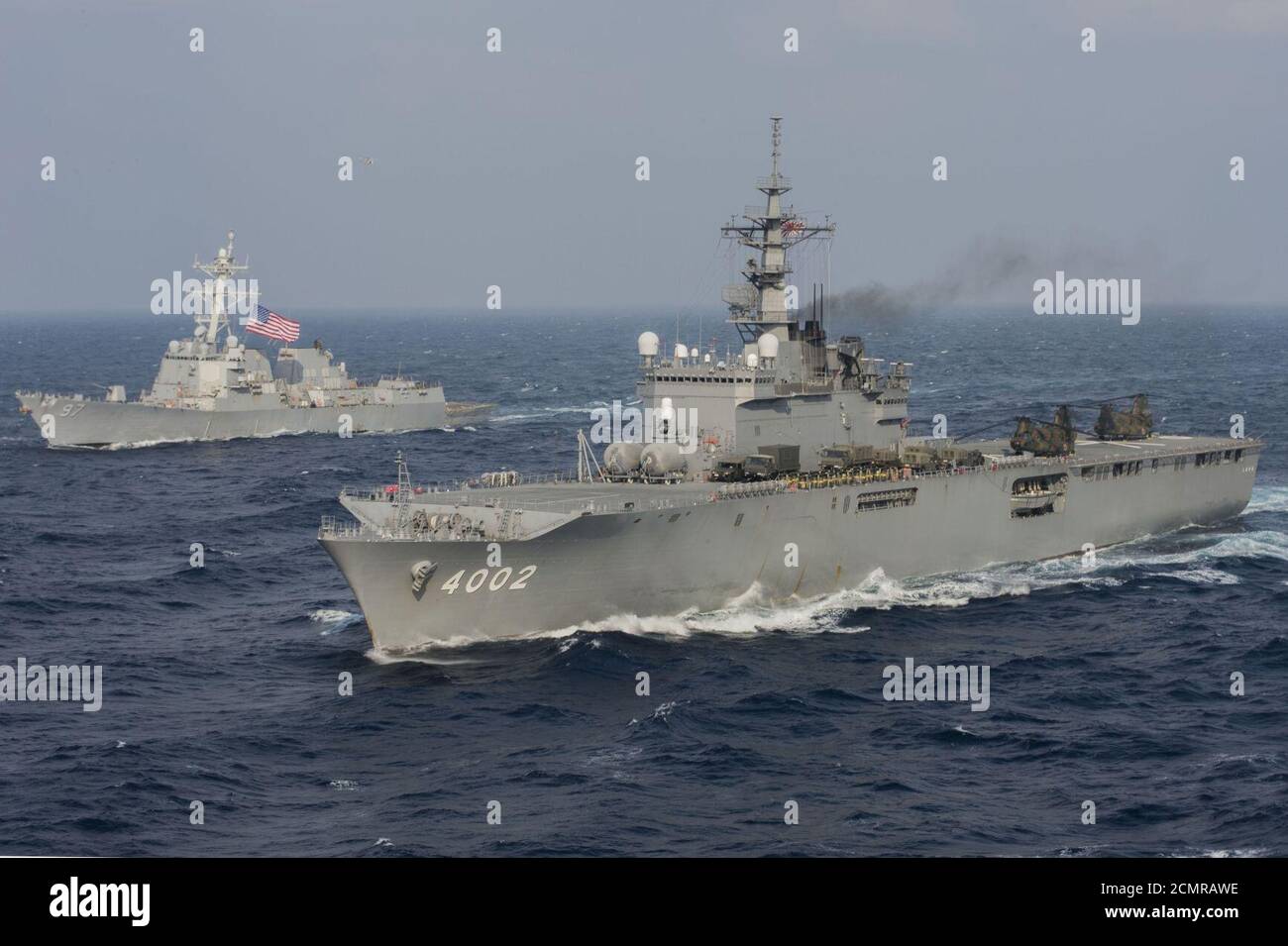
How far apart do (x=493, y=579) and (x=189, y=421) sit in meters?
55.1

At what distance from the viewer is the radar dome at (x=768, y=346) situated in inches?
1724

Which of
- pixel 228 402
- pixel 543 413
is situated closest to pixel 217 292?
pixel 228 402

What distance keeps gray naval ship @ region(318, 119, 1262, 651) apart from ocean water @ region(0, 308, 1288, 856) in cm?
91

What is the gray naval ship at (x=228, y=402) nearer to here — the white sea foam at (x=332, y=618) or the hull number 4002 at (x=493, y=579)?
the white sea foam at (x=332, y=618)

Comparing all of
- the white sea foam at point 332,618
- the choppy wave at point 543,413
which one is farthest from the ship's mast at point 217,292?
the white sea foam at point 332,618

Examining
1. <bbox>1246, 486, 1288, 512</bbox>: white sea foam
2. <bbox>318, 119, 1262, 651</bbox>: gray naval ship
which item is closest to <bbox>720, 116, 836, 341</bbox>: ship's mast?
<bbox>318, 119, 1262, 651</bbox>: gray naval ship

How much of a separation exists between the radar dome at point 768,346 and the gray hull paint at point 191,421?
4973 cm

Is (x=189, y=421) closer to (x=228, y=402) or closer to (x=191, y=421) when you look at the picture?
(x=191, y=421)

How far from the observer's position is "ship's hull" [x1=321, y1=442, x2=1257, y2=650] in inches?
1334

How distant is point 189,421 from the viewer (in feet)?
275

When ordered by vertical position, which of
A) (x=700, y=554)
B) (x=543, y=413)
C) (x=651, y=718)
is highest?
(x=543, y=413)

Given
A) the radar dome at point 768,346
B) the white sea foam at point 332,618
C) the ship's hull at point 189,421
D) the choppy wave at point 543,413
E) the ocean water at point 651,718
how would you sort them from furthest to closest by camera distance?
the choppy wave at point 543,413 → the ship's hull at point 189,421 → the radar dome at point 768,346 → the white sea foam at point 332,618 → the ocean water at point 651,718

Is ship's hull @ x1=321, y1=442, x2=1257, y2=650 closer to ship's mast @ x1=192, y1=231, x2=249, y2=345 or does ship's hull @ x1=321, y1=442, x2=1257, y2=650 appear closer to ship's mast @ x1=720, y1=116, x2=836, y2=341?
ship's mast @ x1=720, y1=116, x2=836, y2=341
